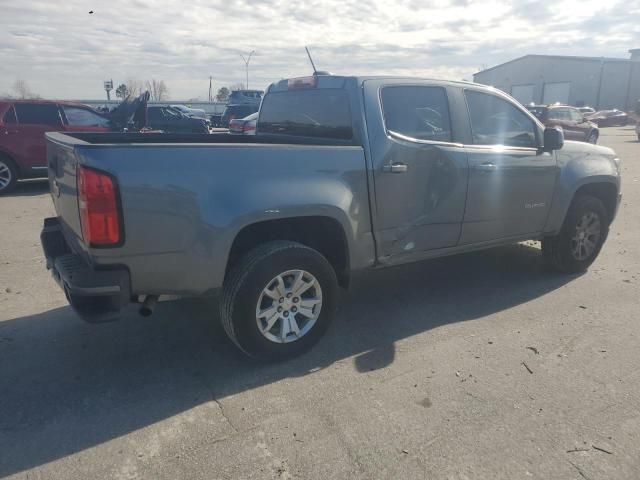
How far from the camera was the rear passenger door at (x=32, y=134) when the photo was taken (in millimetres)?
→ 9742

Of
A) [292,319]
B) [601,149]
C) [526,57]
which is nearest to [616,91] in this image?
[526,57]

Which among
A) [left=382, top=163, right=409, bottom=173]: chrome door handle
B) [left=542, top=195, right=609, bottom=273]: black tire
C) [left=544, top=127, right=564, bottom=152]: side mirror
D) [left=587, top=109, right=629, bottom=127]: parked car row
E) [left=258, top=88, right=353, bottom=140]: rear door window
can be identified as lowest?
[left=587, top=109, right=629, bottom=127]: parked car row

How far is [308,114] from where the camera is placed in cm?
437

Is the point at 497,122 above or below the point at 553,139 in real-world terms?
above

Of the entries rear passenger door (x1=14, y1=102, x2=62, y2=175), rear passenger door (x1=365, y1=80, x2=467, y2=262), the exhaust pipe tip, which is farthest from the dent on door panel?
rear passenger door (x1=14, y1=102, x2=62, y2=175)

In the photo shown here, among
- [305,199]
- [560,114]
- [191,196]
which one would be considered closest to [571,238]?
[305,199]

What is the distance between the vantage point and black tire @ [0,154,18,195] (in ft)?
31.9

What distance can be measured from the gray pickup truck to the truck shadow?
1.15 feet

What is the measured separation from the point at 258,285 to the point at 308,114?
1.78 meters

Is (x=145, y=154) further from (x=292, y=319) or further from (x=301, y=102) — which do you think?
(x=301, y=102)

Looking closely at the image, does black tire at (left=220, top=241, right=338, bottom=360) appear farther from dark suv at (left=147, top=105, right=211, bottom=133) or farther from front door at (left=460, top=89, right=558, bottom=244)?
dark suv at (left=147, top=105, right=211, bottom=133)

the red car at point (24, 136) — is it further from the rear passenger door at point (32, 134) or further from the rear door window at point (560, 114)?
the rear door window at point (560, 114)

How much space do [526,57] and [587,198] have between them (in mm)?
60325

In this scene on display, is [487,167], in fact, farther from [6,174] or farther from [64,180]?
[6,174]
